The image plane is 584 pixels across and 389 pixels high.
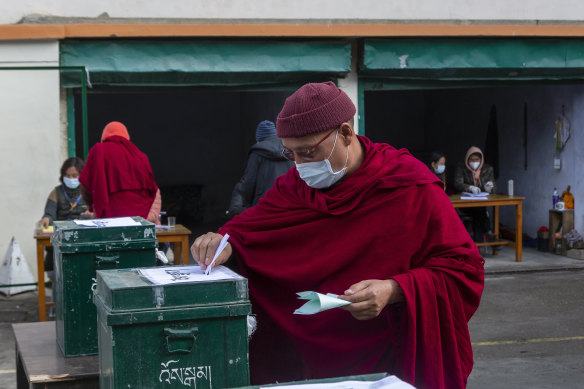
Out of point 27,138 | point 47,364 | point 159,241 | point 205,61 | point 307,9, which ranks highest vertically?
point 307,9

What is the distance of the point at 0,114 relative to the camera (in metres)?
8.80

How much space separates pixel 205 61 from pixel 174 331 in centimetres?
708

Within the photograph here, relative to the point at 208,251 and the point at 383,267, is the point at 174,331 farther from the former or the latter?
the point at 383,267

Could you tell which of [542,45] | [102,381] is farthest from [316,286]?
[542,45]

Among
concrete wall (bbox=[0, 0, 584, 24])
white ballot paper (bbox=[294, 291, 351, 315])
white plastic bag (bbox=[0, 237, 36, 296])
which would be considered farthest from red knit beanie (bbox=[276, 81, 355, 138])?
→ concrete wall (bbox=[0, 0, 584, 24])

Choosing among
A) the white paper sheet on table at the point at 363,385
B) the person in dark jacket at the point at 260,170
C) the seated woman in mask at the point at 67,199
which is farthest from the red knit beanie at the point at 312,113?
the seated woman in mask at the point at 67,199

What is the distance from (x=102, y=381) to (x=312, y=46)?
24.0 feet

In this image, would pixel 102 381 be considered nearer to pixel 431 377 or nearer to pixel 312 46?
pixel 431 377

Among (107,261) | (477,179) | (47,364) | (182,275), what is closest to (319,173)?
(182,275)

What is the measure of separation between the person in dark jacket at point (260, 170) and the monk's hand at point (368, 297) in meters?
4.29

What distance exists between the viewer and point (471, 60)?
10.1 m

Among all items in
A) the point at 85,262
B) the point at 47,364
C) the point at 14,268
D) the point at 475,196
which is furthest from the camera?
the point at 475,196

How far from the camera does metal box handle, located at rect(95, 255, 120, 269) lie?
378 cm

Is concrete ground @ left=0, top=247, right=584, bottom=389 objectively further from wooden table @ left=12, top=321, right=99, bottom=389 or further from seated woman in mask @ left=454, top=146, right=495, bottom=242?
wooden table @ left=12, top=321, right=99, bottom=389
